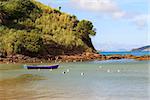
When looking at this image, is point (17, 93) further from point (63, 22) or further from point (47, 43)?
point (63, 22)

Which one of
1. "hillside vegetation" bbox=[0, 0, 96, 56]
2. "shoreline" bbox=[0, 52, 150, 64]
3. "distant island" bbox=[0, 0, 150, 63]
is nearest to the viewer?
"shoreline" bbox=[0, 52, 150, 64]

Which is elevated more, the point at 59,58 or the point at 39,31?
the point at 39,31

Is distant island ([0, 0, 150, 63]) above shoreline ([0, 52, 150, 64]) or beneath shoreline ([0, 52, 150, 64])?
above

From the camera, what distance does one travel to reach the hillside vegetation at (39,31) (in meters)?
75.4

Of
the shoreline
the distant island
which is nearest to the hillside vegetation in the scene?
the distant island

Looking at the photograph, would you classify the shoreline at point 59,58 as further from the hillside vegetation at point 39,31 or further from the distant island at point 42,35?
Result: the hillside vegetation at point 39,31

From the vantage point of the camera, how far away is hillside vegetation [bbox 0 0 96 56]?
247 feet

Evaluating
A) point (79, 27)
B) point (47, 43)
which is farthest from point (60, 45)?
point (79, 27)

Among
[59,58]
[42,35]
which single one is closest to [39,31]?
[42,35]

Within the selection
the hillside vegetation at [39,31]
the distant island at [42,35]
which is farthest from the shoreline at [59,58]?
the hillside vegetation at [39,31]

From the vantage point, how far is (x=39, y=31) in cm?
9019

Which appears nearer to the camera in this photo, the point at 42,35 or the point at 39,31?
the point at 42,35

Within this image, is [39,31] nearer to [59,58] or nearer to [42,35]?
[42,35]

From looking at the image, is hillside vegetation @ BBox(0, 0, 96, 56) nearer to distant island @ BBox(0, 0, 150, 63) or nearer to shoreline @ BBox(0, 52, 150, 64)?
distant island @ BBox(0, 0, 150, 63)
